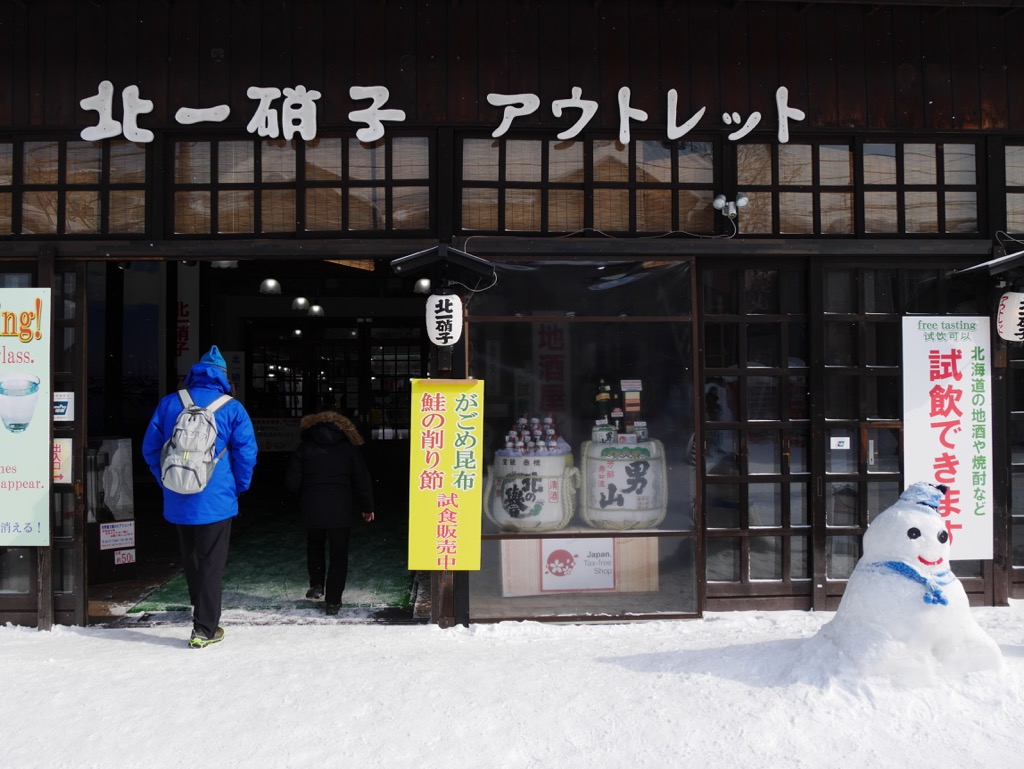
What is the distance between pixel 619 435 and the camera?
6227 mm

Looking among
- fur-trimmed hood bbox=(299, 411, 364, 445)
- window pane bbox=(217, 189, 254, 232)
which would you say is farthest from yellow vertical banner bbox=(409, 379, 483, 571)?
window pane bbox=(217, 189, 254, 232)

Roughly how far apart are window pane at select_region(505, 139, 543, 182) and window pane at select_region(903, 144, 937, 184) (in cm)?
318

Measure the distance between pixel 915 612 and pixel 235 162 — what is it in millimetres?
5898

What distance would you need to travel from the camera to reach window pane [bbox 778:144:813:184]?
20.4 feet

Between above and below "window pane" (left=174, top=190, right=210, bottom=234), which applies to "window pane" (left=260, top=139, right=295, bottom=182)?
above

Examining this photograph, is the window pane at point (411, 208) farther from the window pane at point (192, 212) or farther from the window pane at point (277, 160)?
the window pane at point (192, 212)

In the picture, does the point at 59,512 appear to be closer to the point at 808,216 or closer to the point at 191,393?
the point at 191,393

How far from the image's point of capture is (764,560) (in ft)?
20.2

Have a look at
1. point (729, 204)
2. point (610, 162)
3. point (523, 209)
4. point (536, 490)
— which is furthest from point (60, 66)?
point (729, 204)

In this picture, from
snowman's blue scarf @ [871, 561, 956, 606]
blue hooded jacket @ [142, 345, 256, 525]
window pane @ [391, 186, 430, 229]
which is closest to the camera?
snowman's blue scarf @ [871, 561, 956, 606]

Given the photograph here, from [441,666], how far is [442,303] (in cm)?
264

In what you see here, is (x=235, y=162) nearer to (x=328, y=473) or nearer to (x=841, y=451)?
(x=328, y=473)

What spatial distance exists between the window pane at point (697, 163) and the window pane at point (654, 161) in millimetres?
112

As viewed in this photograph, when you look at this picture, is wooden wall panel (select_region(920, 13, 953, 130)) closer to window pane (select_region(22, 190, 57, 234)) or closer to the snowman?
the snowman
